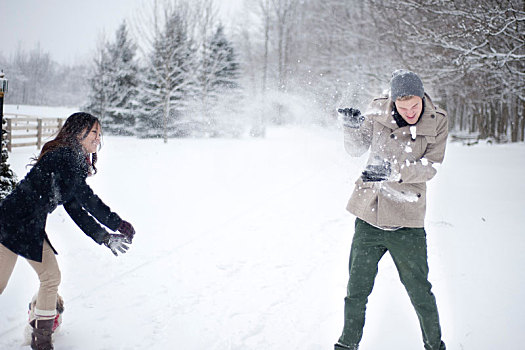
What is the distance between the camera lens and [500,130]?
89.5ft

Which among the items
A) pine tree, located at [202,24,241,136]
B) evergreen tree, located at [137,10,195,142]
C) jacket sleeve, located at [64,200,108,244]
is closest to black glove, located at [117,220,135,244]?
jacket sleeve, located at [64,200,108,244]

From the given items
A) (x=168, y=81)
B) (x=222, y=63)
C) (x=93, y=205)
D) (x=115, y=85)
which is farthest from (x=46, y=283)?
(x=115, y=85)

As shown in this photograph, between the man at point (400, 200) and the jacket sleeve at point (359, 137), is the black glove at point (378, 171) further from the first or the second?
the jacket sleeve at point (359, 137)

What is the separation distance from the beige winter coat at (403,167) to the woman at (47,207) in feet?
6.02

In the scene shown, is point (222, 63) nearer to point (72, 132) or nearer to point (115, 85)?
point (115, 85)

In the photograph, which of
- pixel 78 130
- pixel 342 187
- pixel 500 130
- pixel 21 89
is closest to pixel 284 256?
pixel 78 130

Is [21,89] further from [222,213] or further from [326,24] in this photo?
[222,213]

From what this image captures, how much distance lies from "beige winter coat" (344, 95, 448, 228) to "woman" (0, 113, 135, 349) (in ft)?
6.02

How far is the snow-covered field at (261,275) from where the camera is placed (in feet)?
10.7

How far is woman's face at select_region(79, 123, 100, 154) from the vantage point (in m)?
→ 2.77

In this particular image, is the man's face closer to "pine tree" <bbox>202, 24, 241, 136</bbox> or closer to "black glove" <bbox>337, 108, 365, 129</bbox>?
"black glove" <bbox>337, 108, 365, 129</bbox>

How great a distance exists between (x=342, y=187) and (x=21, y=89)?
52.0m

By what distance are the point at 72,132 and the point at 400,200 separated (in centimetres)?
226

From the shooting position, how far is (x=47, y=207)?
2.59 m
